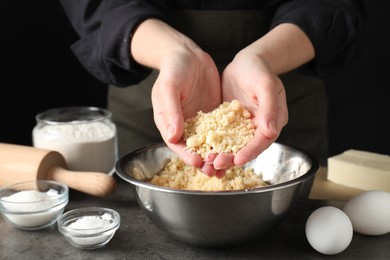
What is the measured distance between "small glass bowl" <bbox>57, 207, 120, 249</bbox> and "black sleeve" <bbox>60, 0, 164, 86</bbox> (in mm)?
473

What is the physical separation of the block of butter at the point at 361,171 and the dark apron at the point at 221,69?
0.32m

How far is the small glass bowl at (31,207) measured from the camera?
1.18m

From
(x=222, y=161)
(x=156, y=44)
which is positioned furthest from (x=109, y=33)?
(x=222, y=161)

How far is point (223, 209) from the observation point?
1.01m

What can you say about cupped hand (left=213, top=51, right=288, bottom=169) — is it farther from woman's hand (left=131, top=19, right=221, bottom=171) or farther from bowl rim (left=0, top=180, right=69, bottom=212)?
bowl rim (left=0, top=180, right=69, bottom=212)

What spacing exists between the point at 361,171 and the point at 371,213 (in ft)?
0.83

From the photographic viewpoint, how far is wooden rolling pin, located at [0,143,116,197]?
1302 mm

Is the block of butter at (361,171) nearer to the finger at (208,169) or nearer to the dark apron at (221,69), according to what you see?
the dark apron at (221,69)

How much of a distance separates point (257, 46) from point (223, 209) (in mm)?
478

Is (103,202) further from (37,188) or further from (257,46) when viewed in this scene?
(257,46)

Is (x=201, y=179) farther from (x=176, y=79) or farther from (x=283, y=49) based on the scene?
(x=283, y=49)

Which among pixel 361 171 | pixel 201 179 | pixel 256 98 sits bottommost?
pixel 361 171

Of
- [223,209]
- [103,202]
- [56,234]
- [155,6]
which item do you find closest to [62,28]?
[155,6]

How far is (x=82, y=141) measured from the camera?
1467mm
